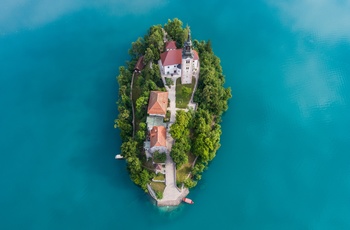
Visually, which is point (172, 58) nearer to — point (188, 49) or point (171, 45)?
point (171, 45)

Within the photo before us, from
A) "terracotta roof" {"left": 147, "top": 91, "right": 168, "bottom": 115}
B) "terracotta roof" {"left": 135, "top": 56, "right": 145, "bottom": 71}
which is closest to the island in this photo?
"terracotta roof" {"left": 147, "top": 91, "right": 168, "bottom": 115}

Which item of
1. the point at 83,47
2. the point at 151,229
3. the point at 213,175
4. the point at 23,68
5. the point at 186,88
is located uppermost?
the point at 83,47

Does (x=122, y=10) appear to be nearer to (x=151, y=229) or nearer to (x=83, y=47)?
(x=83, y=47)

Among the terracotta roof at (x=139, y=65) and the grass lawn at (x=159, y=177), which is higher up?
the terracotta roof at (x=139, y=65)

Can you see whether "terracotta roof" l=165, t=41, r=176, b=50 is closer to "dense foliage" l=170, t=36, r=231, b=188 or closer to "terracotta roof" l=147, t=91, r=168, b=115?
"dense foliage" l=170, t=36, r=231, b=188

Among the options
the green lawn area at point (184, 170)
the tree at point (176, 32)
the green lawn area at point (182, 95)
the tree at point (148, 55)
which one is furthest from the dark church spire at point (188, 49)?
the green lawn area at point (184, 170)

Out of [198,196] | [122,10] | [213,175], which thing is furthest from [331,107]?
[122,10]

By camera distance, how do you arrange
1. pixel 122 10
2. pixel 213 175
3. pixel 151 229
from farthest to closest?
pixel 122 10, pixel 213 175, pixel 151 229

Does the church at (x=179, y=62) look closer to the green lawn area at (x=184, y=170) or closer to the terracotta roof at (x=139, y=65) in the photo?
the terracotta roof at (x=139, y=65)
